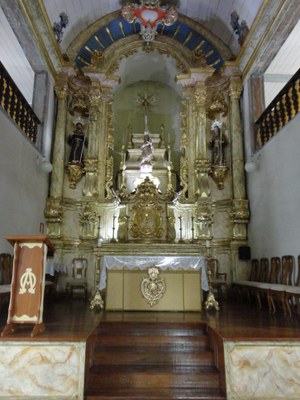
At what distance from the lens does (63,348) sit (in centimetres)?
311

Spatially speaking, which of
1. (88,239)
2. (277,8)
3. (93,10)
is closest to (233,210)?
(88,239)

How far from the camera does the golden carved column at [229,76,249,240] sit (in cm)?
834

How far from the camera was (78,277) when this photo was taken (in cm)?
823

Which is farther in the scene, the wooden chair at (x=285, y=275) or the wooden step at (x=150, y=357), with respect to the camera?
the wooden chair at (x=285, y=275)

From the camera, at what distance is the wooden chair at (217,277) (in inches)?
307

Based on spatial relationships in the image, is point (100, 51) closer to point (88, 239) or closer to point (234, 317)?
point (88, 239)

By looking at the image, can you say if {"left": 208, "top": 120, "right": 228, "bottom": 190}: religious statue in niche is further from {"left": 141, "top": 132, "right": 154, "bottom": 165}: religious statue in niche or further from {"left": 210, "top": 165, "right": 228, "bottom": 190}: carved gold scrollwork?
{"left": 141, "top": 132, "right": 154, "bottom": 165}: religious statue in niche

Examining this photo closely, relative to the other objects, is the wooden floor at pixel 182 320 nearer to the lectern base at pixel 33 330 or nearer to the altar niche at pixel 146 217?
the lectern base at pixel 33 330

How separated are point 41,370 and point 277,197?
5.43 metres

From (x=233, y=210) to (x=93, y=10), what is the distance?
22.7 feet

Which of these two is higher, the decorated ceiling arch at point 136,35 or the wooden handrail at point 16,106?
the decorated ceiling arch at point 136,35

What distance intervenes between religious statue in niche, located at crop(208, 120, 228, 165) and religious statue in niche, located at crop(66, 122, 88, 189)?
358cm

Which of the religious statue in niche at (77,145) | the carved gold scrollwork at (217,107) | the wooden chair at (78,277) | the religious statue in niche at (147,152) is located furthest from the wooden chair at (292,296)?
the religious statue in niche at (77,145)

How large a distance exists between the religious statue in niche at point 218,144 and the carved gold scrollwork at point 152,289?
4.64 m
